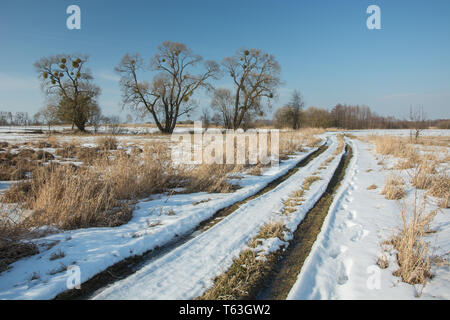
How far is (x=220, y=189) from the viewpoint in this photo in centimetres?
566

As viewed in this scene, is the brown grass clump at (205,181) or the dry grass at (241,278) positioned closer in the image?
the dry grass at (241,278)

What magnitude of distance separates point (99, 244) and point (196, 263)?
1.41 meters

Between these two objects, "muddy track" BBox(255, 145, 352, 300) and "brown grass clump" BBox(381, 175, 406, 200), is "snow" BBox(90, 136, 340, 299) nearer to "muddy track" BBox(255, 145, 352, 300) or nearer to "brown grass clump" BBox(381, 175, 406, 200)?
"muddy track" BBox(255, 145, 352, 300)

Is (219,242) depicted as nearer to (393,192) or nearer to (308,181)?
(308,181)

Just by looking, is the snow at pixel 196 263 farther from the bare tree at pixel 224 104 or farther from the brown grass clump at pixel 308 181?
the bare tree at pixel 224 104

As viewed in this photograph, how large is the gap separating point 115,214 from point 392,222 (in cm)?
491

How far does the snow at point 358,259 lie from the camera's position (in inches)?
78.2

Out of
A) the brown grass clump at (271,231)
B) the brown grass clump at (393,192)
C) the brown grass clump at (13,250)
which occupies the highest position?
the brown grass clump at (393,192)

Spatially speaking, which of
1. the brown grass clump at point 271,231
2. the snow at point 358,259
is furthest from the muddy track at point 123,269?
the snow at point 358,259

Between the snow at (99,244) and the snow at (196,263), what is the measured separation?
0.41 metres

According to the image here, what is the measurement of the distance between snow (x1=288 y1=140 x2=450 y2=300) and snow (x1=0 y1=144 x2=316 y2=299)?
6.59ft

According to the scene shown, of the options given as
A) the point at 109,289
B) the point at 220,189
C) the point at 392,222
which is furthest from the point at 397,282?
the point at 220,189

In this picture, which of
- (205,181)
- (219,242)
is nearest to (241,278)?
(219,242)

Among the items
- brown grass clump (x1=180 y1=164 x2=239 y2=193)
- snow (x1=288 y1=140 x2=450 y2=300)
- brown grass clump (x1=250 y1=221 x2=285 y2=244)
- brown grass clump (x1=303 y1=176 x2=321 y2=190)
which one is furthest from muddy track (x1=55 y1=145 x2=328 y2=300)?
brown grass clump (x1=303 y1=176 x2=321 y2=190)
